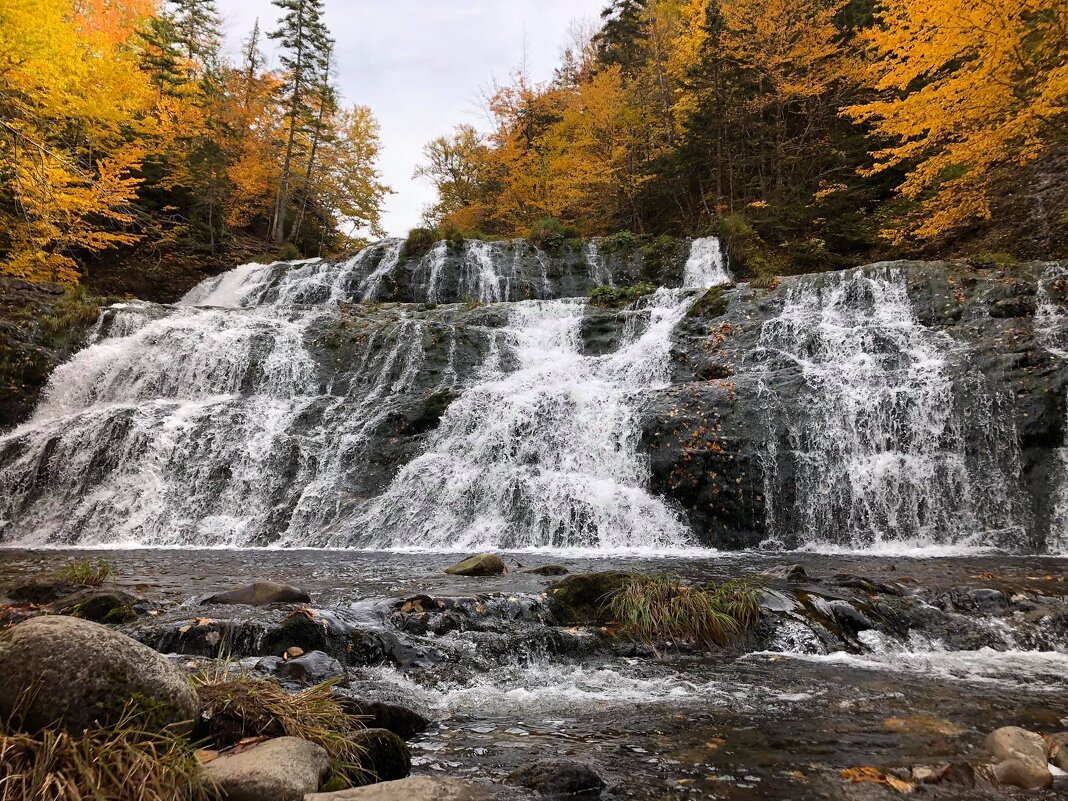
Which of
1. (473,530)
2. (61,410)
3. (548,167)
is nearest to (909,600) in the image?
(473,530)

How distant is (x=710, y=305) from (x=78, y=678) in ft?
47.9

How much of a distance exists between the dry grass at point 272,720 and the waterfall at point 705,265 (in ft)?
63.4

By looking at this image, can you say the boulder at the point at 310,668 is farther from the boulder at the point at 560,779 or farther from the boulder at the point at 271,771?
the boulder at the point at 560,779

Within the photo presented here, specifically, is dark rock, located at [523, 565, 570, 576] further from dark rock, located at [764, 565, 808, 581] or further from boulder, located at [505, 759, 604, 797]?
boulder, located at [505, 759, 604, 797]

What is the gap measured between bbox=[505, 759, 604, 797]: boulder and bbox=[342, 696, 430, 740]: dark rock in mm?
814

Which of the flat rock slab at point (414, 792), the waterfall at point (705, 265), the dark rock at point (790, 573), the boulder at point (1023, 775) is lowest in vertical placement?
the boulder at point (1023, 775)

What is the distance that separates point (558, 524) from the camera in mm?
11078

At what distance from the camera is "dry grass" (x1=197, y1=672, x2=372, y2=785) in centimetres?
287

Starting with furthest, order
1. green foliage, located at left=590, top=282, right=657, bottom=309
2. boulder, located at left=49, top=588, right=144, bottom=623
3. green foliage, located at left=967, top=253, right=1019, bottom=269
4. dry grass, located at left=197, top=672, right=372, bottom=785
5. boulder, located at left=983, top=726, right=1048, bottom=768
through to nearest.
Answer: green foliage, located at left=590, top=282, right=657, bottom=309 < green foliage, located at left=967, top=253, right=1019, bottom=269 < boulder, located at left=49, top=588, right=144, bottom=623 < boulder, located at left=983, top=726, right=1048, bottom=768 < dry grass, located at left=197, top=672, right=372, bottom=785

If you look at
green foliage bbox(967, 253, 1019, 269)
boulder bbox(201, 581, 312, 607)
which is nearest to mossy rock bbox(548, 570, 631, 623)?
boulder bbox(201, 581, 312, 607)

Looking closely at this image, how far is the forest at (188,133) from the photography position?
1631 centimetres

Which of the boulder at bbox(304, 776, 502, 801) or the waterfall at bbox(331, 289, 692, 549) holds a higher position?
the waterfall at bbox(331, 289, 692, 549)

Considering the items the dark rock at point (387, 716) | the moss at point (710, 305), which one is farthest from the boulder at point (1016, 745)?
the moss at point (710, 305)

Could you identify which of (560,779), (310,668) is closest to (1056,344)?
(560,779)
